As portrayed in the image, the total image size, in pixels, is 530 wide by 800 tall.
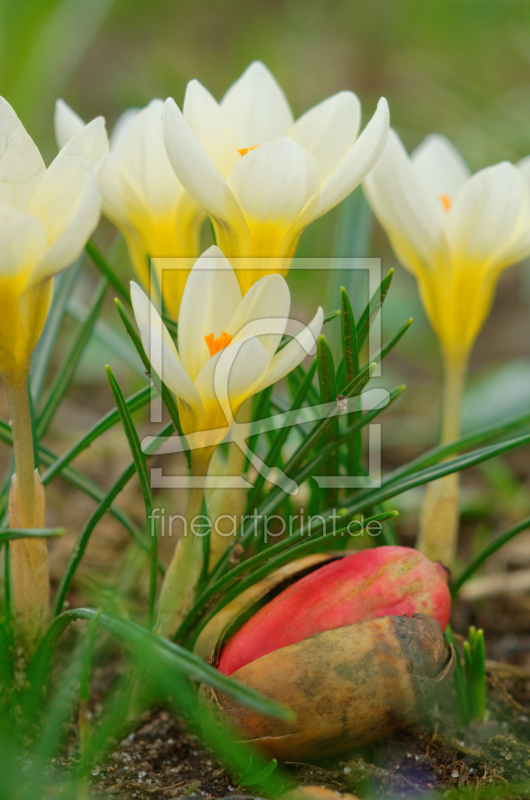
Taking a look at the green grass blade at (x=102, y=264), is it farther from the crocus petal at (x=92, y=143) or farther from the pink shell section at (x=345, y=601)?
the pink shell section at (x=345, y=601)

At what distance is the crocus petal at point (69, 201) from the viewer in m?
0.45

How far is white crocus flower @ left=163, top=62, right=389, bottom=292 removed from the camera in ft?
1.66

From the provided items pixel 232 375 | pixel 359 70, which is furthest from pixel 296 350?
pixel 359 70

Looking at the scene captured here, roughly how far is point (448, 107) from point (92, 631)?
2.29 metres

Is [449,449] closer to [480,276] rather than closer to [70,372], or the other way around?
[480,276]

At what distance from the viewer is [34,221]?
0.44 metres

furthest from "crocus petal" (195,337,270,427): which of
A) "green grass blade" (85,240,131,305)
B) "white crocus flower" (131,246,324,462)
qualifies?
"green grass blade" (85,240,131,305)

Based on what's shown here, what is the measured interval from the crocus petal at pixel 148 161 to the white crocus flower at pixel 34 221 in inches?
5.8

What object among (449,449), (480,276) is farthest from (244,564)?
(480,276)

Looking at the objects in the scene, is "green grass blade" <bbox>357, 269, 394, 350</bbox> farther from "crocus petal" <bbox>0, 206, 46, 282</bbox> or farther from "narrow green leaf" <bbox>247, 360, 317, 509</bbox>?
"crocus petal" <bbox>0, 206, 46, 282</bbox>

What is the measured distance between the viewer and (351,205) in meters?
0.94

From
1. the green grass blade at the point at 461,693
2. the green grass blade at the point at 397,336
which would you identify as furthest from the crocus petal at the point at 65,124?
the green grass blade at the point at 461,693

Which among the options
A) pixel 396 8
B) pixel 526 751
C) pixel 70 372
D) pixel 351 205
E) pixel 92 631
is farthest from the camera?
pixel 396 8

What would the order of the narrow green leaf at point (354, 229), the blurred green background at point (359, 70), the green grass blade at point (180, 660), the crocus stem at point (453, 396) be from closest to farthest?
the green grass blade at point (180, 660)
the crocus stem at point (453, 396)
the narrow green leaf at point (354, 229)
the blurred green background at point (359, 70)
